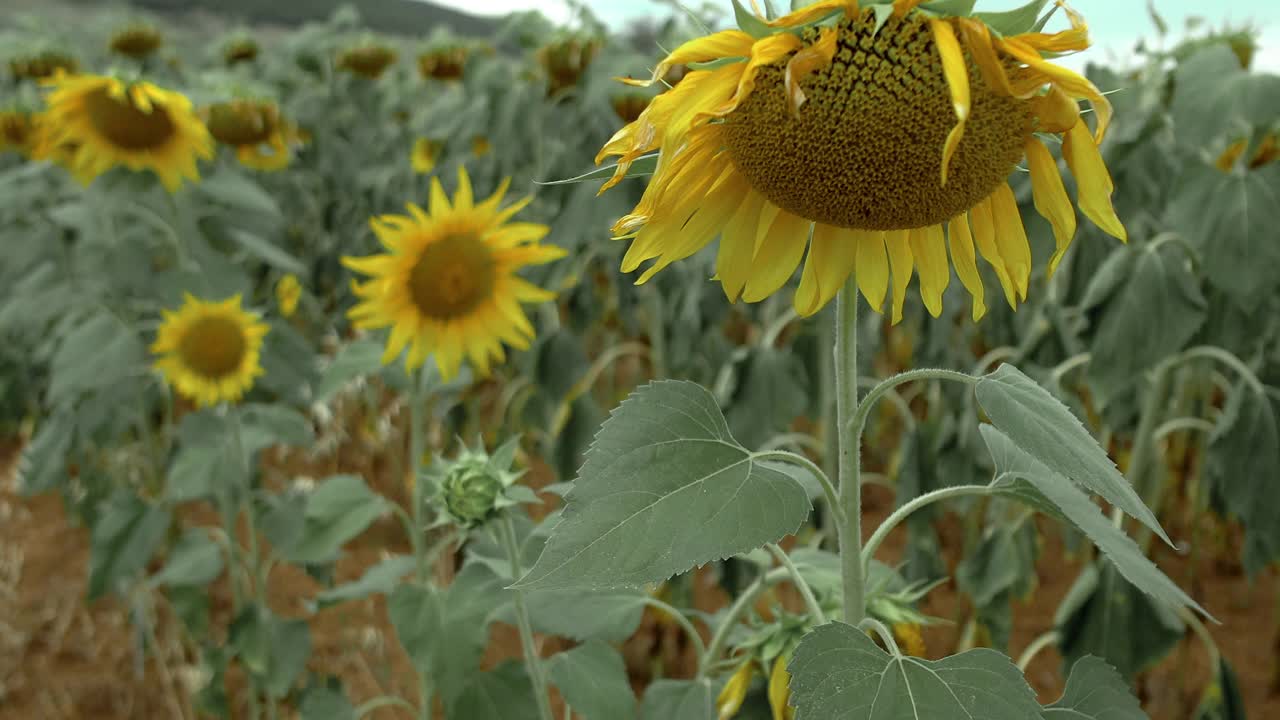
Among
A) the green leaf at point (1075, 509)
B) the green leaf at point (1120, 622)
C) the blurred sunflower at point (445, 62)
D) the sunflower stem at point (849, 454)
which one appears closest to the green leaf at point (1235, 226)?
the green leaf at point (1120, 622)

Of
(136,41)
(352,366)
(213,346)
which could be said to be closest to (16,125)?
(136,41)

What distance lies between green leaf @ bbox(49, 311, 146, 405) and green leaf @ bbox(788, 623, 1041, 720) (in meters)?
1.28

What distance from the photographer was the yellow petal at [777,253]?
0.57m

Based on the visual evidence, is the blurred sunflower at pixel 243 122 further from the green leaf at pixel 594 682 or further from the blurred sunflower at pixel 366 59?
the blurred sunflower at pixel 366 59

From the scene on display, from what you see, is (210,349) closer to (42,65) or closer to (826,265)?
(826,265)

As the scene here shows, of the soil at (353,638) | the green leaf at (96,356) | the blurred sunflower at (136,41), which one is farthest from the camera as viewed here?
the blurred sunflower at (136,41)

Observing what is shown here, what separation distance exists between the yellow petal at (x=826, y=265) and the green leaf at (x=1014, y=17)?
126 millimetres

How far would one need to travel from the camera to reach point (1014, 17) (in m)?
0.47

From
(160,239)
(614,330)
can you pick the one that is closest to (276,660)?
(160,239)

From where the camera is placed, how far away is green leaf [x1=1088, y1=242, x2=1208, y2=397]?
111 centimetres

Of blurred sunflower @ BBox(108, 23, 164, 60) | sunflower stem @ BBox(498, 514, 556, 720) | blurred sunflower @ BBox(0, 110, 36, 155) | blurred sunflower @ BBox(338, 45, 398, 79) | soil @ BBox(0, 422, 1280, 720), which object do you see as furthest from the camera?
blurred sunflower @ BBox(338, 45, 398, 79)

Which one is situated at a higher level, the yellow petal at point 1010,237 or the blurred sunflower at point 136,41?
the yellow petal at point 1010,237

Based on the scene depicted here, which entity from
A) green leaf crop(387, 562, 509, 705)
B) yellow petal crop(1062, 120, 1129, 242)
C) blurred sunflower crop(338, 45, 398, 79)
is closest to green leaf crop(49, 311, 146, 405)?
green leaf crop(387, 562, 509, 705)

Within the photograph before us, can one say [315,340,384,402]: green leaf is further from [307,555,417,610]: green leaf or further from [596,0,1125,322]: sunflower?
[596,0,1125,322]: sunflower
